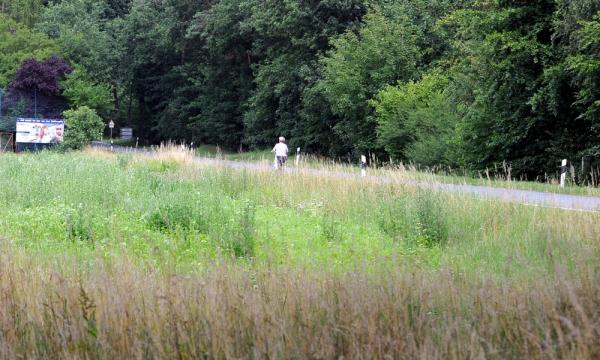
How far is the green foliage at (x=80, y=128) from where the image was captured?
152ft

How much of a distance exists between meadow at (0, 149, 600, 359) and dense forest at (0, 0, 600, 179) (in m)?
16.0

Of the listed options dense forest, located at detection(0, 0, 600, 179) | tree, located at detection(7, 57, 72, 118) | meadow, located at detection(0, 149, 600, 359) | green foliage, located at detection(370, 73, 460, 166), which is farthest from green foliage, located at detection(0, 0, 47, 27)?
meadow, located at detection(0, 149, 600, 359)

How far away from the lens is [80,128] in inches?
1845

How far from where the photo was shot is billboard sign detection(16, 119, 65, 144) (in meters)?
46.8

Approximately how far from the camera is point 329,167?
20.7 m

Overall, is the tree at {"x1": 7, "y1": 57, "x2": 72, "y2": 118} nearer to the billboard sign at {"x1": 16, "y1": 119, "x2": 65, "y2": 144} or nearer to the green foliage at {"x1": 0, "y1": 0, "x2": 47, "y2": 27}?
the billboard sign at {"x1": 16, "y1": 119, "x2": 65, "y2": 144}

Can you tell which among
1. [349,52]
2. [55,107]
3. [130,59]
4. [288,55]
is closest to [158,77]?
[130,59]

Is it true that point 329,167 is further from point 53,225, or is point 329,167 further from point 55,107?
point 55,107

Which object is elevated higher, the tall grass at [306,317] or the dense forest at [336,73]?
the dense forest at [336,73]

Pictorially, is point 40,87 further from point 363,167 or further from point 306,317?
point 306,317

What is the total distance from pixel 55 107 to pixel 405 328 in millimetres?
58097

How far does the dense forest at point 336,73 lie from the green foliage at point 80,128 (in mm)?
10382

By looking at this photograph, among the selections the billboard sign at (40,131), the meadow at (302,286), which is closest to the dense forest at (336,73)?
the billboard sign at (40,131)

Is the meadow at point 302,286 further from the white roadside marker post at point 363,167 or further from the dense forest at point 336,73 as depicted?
the dense forest at point 336,73
